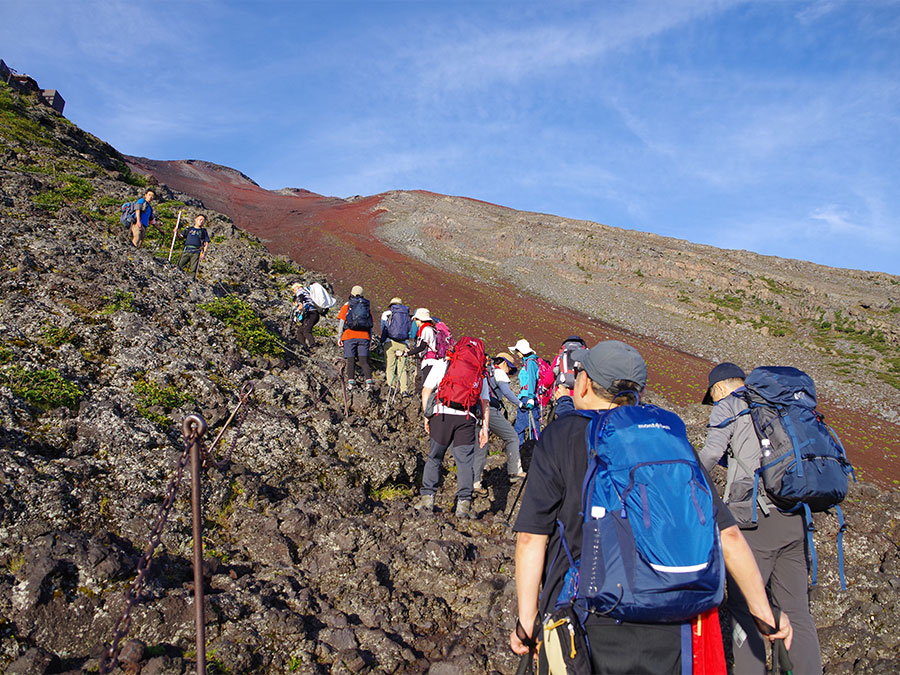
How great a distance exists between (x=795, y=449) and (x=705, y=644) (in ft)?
6.54

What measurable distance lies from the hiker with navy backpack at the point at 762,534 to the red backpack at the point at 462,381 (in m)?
2.48

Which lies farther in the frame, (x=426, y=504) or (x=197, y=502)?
(x=426, y=504)

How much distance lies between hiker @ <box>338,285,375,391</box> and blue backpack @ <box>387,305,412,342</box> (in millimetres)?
403

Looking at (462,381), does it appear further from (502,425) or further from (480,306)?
(480,306)

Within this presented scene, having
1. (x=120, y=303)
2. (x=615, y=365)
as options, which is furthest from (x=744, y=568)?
(x=120, y=303)

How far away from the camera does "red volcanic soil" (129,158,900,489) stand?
15.9 meters

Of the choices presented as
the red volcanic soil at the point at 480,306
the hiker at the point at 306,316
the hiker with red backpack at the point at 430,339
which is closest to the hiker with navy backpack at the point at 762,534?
the hiker with red backpack at the point at 430,339

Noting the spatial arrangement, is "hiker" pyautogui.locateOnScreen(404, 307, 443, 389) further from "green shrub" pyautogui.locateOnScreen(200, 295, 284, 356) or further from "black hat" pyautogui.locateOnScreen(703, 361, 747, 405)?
"black hat" pyautogui.locateOnScreen(703, 361, 747, 405)

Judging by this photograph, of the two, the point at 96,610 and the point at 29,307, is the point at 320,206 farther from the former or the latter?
the point at 96,610

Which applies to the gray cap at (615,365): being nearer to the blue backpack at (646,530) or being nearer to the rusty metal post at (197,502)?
the blue backpack at (646,530)

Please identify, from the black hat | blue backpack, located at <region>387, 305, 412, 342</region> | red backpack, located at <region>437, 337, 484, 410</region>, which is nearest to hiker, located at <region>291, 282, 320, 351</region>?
blue backpack, located at <region>387, 305, 412, 342</region>

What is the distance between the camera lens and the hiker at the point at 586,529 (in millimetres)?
1980

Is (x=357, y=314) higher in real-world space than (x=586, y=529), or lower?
higher

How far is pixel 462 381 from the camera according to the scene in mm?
5699
